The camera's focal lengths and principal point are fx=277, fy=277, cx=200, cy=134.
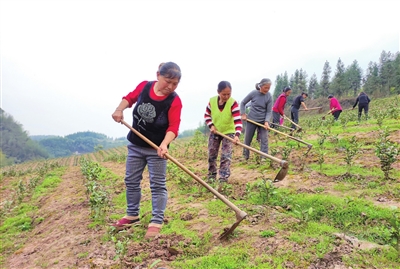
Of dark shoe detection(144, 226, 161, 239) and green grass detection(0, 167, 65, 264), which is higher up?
dark shoe detection(144, 226, 161, 239)

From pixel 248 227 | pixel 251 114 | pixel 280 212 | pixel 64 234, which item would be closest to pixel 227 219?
pixel 248 227

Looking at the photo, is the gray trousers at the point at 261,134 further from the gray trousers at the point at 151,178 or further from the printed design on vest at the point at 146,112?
the printed design on vest at the point at 146,112

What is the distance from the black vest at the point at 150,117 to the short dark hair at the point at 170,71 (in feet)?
0.81

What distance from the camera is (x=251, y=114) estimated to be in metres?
6.40

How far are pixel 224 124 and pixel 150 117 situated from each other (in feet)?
6.26

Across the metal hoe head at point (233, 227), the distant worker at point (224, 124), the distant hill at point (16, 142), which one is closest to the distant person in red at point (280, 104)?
the distant worker at point (224, 124)

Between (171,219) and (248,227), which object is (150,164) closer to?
(171,219)

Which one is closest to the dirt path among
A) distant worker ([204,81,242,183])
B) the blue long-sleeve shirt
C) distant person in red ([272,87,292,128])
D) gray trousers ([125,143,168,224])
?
gray trousers ([125,143,168,224])

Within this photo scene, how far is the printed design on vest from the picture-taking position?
3205 mm

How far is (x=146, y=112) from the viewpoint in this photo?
323cm

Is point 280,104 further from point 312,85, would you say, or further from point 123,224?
point 312,85

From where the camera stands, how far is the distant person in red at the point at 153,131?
311 cm

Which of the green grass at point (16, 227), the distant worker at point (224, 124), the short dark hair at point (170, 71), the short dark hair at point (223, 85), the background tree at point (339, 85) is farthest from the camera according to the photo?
the background tree at point (339, 85)

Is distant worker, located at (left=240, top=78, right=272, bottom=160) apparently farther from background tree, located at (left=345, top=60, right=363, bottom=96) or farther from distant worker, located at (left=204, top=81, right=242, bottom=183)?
background tree, located at (left=345, top=60, right=363, bottom=96)
